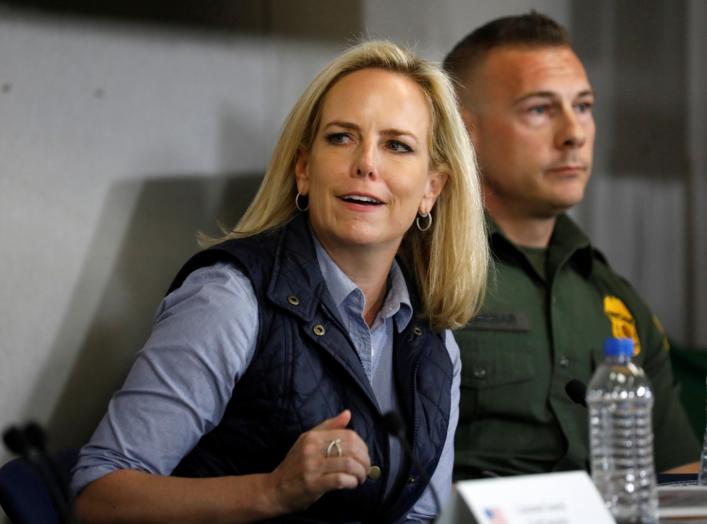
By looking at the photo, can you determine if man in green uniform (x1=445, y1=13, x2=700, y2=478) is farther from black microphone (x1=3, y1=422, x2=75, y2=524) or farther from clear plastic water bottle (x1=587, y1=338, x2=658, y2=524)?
black microphone (x1=3, y1=422, x2=75, y2=524)

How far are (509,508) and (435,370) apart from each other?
0.72 m

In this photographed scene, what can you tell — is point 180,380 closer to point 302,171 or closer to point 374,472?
point 374,472

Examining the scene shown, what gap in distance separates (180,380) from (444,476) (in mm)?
559

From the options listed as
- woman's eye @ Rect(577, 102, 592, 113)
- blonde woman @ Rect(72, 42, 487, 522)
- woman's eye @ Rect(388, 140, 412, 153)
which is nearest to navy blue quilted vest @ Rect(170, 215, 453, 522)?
blonde woman @ Rect(72, 42, 487, 522)

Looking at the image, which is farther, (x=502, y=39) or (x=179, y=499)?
(x=502, y=39)

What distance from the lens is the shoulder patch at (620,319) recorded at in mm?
2635

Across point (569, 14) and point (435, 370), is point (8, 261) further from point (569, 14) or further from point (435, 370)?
point (569, 14)

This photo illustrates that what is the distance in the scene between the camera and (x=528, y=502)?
121 cm

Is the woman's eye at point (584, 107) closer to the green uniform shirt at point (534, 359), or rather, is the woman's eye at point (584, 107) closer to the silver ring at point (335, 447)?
the green uniform shirt at point (534, 359)

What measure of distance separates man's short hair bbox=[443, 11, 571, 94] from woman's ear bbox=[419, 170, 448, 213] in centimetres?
67

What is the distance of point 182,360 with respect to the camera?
5.35 feet

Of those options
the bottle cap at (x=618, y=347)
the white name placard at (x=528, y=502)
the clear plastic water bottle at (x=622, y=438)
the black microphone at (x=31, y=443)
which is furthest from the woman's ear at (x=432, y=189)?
the black microphone at (x=31, y=443)

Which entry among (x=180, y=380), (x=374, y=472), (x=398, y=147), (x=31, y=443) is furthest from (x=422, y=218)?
(x=31, y=443)

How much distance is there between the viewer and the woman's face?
72.9 inches
